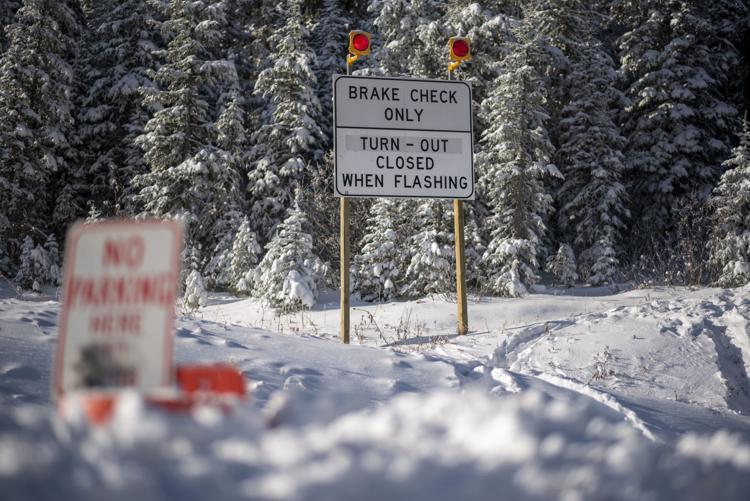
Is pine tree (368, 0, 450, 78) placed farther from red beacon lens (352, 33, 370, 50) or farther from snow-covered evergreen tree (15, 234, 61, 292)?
snow-covered evergreen tree (15, 234, 61, 292)

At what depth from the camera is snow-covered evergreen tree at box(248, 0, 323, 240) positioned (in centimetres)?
1770

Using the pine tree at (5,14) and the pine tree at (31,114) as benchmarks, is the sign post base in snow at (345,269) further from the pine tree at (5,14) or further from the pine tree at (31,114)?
the pine tree at (5,14)

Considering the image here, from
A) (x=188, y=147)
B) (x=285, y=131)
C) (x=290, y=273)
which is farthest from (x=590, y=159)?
(x=188, y=147)

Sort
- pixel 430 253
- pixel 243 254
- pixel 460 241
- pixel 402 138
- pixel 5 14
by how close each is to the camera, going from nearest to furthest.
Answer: pixel 402 138 → pixel 460 241 → pixel 430 253 → pixel 243 254 → pixel 5 14

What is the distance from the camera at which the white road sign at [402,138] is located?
6.45m

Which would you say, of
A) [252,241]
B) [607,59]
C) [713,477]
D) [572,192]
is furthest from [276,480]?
[607,59]

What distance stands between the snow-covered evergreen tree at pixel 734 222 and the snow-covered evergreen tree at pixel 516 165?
4453 mm

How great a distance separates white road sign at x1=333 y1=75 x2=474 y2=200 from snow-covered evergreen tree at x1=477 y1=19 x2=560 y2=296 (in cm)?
784

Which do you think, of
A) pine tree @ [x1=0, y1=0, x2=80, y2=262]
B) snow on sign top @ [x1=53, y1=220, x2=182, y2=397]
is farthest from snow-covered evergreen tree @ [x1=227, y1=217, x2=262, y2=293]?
snow on sign top @ [x1=53, y1=220, x2=182, y2=397]

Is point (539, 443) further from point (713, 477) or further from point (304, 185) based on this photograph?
point (304, 185)

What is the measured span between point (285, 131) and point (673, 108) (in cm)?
1446

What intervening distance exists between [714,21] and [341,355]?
24618 mm

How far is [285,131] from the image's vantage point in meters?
18.5

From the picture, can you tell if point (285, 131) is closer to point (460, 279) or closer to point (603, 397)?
point (460, 279)
